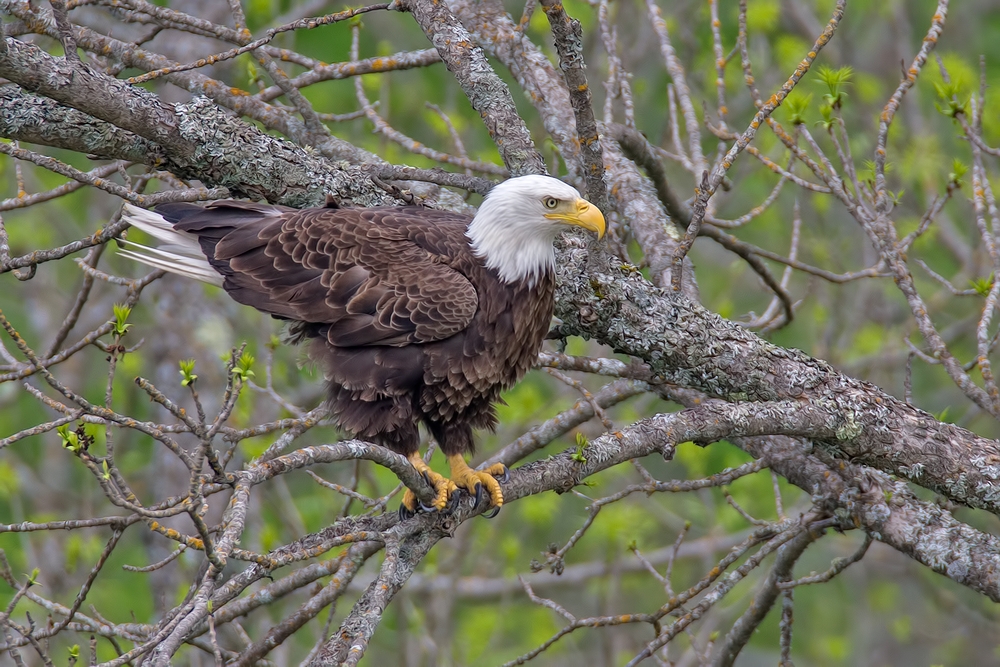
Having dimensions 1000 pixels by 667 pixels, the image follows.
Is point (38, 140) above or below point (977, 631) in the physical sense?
above

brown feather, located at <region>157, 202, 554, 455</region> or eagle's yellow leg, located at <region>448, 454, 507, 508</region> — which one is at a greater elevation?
brown feather, located at <region>157, 202, 554, 455</region>

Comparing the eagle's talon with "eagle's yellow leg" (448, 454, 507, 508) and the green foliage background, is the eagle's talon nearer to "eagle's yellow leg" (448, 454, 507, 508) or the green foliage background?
"eagle's yellow leg" (448, 454, 507, 508)

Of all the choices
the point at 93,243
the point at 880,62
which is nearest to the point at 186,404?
the point at 93,243

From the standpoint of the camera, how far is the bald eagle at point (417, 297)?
3.42 metres

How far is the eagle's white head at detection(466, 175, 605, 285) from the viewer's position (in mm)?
3434

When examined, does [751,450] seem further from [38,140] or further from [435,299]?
[38,140]

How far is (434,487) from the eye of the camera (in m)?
3.41

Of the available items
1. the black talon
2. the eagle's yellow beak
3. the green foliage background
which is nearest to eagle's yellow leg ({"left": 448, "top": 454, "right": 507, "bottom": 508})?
the black talon

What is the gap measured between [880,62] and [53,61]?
855 centimetres

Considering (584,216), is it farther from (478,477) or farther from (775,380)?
(478,477)

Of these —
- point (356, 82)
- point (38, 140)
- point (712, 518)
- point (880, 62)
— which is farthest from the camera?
point (880, 62)

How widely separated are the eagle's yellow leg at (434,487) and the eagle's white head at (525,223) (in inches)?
28.9

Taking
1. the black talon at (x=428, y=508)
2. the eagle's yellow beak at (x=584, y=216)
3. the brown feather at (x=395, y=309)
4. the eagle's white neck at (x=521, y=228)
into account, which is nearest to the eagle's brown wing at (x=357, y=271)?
the brown feather at (x=395, y=309)

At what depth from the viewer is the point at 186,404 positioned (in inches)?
236
